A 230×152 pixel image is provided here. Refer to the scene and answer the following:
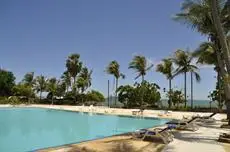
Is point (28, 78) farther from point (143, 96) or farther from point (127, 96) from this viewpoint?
point (143, 96)

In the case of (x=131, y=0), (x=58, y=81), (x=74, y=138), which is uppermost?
(x=131, y=0)

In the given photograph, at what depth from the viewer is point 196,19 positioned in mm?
14219

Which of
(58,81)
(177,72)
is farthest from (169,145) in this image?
(58,81)

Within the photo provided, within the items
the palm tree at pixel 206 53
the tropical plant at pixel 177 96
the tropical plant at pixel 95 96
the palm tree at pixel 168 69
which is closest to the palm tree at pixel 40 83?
the tropical plant at pixel 95 96

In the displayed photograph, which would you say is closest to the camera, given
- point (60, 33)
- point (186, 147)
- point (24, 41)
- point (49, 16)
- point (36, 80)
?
point (186, 147)

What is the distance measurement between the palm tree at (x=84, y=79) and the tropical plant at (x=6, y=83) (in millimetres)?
12292

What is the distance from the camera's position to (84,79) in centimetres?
4753

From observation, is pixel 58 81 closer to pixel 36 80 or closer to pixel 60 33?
pixel 36 80

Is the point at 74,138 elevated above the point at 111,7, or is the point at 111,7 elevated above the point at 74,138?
the point at 111,7

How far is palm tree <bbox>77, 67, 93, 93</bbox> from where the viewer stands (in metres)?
45.7

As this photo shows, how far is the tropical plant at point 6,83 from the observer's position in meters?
48.9

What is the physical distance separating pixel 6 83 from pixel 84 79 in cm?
1324

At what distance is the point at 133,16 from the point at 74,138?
43.0ft

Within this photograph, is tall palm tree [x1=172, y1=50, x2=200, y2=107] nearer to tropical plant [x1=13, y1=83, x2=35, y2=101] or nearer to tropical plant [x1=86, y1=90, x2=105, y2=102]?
tropical plant [x1=86, y1=90, x2=105, y2=102]
